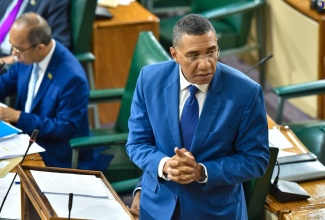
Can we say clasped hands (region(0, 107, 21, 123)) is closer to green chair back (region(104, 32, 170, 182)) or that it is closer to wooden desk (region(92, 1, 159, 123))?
green chair back (region(104, 32, 170, 182))

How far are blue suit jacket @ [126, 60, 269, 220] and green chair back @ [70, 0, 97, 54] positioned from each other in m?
2.09

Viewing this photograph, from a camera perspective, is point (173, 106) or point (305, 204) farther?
point (305, 204)

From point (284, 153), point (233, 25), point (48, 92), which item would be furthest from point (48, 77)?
point (233, 25)

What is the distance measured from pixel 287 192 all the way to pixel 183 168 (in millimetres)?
806

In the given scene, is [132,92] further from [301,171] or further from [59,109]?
[301,171]

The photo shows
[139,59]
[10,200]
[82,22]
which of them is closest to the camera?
[10,200]

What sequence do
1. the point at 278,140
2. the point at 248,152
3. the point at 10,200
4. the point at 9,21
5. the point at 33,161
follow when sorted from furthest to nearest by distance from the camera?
the point at 9,21, the point at 278,140, the point at 33,161, the point at 10,200, the point at 248,152

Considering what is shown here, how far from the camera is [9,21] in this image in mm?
5375

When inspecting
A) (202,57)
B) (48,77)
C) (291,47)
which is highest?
(202,57)

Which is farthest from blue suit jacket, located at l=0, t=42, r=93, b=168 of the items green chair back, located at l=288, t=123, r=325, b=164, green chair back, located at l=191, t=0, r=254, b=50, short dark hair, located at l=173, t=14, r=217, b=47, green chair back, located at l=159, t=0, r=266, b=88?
→ green chair back, located at l=191, t=0, r=254, b=50

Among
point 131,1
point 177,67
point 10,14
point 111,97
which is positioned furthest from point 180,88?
point 131,1

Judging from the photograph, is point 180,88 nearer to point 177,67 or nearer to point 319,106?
point 177,67

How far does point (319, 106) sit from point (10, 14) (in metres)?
2.12

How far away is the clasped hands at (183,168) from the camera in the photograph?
288 cm
